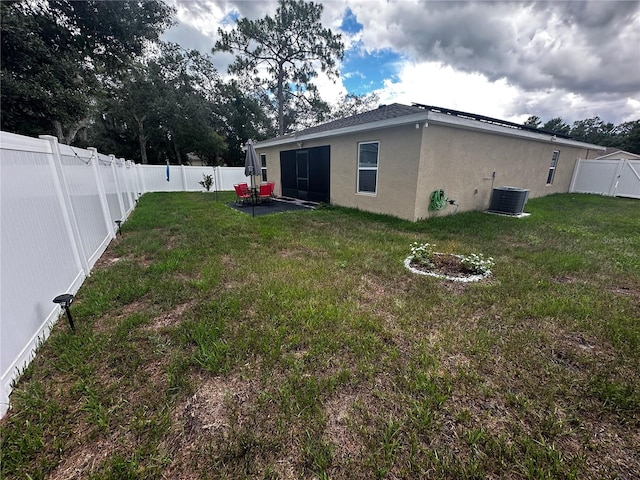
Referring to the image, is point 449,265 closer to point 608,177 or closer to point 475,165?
point 475,165

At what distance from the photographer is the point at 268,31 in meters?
17.9

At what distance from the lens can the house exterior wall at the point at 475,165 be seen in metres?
6.37

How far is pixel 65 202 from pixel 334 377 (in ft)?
11.6

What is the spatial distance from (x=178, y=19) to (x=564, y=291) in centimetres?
1992

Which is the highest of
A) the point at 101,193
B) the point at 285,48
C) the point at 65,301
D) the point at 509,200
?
the point at 285,48

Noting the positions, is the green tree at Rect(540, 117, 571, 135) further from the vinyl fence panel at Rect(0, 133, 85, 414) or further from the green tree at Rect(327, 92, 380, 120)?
the vinyl fence panel at Rect(0, 133, 85, 414)

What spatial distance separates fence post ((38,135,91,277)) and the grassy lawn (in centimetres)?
50

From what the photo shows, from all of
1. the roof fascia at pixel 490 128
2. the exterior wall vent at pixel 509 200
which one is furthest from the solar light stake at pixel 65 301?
the exterior wall vent at pixel 509 200

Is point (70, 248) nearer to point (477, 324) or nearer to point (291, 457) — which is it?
point (291, 457)

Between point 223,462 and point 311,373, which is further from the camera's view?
point 311,373

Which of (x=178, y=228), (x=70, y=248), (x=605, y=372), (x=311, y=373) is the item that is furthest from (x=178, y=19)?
(x=605, y=372)

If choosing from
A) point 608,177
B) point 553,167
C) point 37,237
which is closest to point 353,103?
point 553,167

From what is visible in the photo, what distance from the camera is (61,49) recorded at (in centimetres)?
1084

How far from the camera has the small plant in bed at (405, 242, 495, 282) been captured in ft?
11.6
